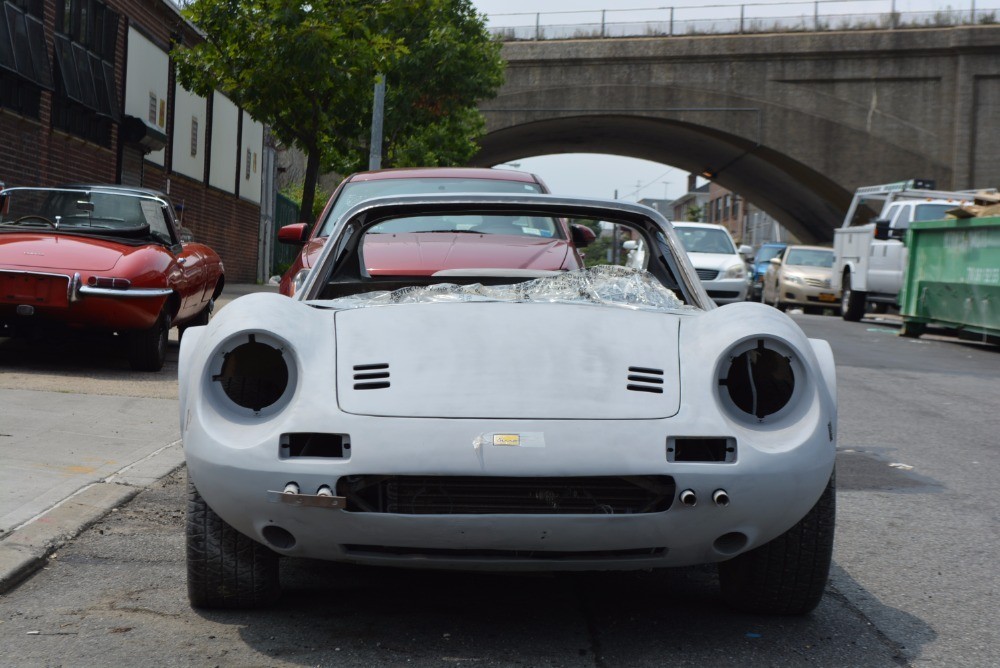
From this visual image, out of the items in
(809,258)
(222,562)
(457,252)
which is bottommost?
(222,562)

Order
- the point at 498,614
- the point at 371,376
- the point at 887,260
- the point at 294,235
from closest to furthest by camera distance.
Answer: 1. the point at 371,376
2. the point at 498,614
3. the point at 294,235
4. the point at 887,260

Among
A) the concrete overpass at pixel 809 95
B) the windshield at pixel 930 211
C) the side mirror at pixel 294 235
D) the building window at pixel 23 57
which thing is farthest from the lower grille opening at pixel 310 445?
the concrete overpass at pixel 809 95

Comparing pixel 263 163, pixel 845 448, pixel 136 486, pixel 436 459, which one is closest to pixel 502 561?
pixel 436 459

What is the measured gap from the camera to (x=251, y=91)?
18.0 meters

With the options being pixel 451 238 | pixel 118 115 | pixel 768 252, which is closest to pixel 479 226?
pixel 451 238

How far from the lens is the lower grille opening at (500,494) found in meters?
3.01

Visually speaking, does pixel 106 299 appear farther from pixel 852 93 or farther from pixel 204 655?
pixel 852 93

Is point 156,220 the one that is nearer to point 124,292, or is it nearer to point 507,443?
point 124,292

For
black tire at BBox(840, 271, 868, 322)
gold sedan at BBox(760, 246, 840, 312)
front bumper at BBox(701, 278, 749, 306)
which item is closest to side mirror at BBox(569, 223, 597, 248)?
front bumper at BBox(701, 278, 749, 306)

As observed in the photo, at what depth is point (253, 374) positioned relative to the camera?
3232 mm

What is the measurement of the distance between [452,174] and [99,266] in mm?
2661

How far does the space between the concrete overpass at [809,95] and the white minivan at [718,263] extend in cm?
1818

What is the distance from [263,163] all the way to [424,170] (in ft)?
77.8

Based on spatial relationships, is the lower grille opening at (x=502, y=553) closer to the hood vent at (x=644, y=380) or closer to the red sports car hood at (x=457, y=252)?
the hood vent at (x=644, y=380)
